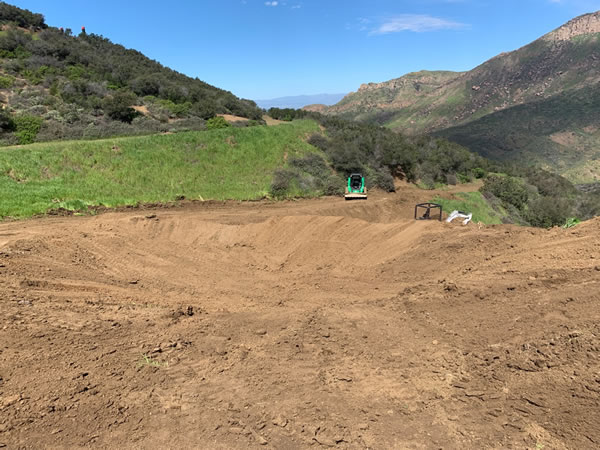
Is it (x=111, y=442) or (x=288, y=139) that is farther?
(x=288, y=139)

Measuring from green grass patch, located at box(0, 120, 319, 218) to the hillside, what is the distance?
5581 millimetres

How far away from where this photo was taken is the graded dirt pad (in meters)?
4.16

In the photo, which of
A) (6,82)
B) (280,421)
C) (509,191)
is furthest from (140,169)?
(509,191)

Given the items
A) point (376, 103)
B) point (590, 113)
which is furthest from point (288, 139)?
point (376, 103)

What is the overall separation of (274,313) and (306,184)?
721 inches

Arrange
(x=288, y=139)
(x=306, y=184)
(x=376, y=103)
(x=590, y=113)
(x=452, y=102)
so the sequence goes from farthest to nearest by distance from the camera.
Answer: (x=376, y=103) < (x=452, y=102) < (x=590, y=113) < (x=288, y=139) < (x=306, y=184)

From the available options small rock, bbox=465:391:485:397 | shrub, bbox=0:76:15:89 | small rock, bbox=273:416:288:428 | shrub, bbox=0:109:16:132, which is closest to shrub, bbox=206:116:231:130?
shrub, bbox=0:109:16:132

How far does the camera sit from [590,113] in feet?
286

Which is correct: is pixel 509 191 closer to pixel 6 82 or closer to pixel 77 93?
pixel 77 93

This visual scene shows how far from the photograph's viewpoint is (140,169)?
810 inches

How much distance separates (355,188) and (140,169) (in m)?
13.3

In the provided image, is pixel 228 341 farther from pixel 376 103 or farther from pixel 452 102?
pixel 376 103

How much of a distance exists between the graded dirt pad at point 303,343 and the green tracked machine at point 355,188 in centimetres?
1238

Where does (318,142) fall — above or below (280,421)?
above
